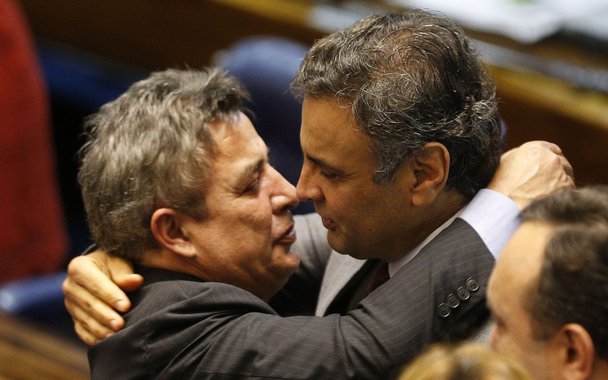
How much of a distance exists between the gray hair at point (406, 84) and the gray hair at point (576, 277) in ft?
1.23

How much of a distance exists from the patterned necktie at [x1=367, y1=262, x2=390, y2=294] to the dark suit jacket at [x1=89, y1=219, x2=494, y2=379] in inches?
7.4

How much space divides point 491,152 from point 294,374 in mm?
539

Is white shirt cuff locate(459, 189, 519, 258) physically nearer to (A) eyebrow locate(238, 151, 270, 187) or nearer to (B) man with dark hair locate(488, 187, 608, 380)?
(B) man with dark hair locate(488, 187, 608, 380)

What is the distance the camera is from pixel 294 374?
1.83m

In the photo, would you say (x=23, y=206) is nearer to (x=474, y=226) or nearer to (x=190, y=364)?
(x=190, y=364)

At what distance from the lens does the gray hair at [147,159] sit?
2.04m

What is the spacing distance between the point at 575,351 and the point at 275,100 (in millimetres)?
1741

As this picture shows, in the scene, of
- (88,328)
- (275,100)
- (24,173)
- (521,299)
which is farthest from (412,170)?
(24,173)

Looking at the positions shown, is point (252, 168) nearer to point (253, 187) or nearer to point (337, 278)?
point (253, 187)

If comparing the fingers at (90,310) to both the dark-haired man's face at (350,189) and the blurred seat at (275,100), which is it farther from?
the blurred seat at (275,100)

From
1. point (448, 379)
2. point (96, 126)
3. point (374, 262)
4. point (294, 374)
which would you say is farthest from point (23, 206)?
point (448, 379)

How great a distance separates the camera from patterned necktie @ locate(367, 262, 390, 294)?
2.11m

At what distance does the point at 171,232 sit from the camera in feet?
6.81

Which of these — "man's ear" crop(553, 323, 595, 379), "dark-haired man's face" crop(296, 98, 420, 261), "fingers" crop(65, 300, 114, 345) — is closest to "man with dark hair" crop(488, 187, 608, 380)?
"man's ear" crop(553, 323, 595, 379)
